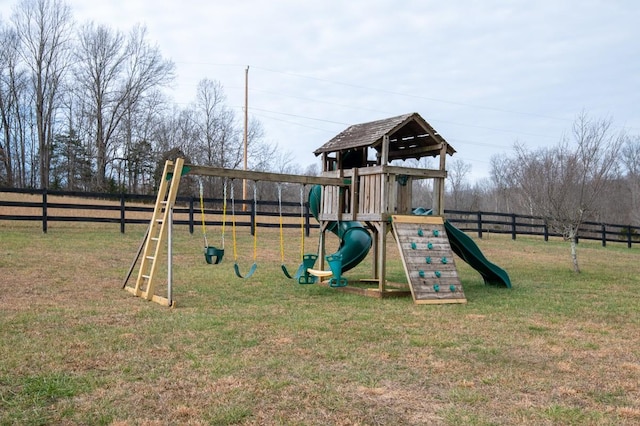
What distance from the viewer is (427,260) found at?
9500 mm

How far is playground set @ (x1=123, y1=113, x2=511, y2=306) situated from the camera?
893 cm

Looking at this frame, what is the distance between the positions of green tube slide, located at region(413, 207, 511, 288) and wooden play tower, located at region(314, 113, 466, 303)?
489 millimetres

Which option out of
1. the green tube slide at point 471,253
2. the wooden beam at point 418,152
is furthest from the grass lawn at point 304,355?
the wooden beam at point 418,152

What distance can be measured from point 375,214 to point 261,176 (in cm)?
223

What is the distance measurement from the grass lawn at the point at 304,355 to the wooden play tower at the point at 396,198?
0.53 metres

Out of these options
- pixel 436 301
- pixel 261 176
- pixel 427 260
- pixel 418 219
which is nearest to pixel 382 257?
pixel 427 260

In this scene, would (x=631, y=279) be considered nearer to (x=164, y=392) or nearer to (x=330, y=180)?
(x=330, y=180)

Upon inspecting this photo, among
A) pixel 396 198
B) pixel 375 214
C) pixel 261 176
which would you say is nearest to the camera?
pixel 261 176

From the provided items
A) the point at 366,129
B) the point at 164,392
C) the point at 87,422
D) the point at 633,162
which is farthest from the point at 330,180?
the point at 633,162

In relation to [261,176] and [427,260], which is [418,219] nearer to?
[427,260]

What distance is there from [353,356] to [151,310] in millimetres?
3413

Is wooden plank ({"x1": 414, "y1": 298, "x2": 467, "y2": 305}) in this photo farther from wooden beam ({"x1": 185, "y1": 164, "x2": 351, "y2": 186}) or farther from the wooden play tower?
wooden beam ({"x1": 185, "y1": 164, "x2": 351, "y2": 186})

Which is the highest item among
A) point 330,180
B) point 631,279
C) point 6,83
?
point 6,83

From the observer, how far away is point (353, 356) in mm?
5367
